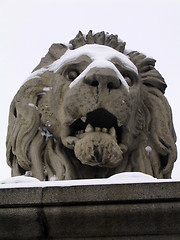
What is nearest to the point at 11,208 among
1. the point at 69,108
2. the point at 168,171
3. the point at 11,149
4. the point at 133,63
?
the point at 69,108

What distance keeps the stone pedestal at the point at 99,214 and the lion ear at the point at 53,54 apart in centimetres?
244

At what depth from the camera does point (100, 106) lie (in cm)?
379

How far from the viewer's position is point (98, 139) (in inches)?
144

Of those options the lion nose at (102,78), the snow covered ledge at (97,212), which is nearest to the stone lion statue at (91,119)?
the lion nose at (102,78)

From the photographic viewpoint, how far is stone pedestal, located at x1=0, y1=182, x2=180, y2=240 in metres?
2.48

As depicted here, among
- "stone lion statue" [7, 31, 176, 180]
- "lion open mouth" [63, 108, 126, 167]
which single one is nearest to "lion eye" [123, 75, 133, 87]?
"stone lion statue" [7, 31, 176, 180]

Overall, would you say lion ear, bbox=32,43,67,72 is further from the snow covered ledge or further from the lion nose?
the snow covered ledge

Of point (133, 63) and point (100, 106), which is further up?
point (133, 63)

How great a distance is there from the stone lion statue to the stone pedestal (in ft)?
3.70

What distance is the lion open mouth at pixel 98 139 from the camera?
3.64 metres

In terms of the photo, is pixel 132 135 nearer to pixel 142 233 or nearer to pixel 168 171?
pixel 168 171

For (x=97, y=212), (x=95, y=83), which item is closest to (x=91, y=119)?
(x=95, y=83)

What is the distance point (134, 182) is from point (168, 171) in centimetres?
174

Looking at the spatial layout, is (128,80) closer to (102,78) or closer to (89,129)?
(102,78)
